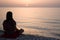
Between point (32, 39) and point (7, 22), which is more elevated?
point (7, 22)

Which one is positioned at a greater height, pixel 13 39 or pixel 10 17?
pixel 10 17

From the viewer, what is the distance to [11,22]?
8.70 meters

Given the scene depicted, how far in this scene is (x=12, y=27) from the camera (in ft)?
28.5

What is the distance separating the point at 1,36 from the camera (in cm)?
852

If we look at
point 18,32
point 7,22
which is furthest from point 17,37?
point 7,22

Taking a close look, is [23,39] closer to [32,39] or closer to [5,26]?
[32,39]

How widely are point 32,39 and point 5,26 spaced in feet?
4.33

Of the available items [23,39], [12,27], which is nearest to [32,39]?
[23,39]

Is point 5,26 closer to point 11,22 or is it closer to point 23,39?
point 11,22

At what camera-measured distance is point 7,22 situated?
873 cm

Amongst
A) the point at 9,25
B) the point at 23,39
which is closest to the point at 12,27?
the point at 9,25

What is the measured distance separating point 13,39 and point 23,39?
18.8 inches

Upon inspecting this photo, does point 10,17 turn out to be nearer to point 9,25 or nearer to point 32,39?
point 9,25

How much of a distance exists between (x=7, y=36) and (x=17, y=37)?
45cm
